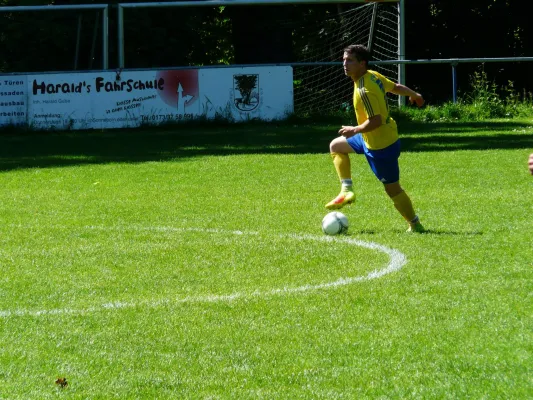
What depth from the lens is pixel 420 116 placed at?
26.7 metres

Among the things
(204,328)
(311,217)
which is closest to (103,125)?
(311,217)

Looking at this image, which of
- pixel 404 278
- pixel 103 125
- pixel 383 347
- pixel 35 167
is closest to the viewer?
pixel 383 347

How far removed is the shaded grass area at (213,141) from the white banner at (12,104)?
0.30m

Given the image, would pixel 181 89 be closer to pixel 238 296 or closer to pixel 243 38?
pixel 243 38

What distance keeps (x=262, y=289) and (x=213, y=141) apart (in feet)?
46.3

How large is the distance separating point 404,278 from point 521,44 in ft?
103

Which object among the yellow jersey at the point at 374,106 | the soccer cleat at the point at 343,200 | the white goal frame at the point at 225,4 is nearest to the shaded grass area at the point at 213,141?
the white goal frame at the point at 225,4

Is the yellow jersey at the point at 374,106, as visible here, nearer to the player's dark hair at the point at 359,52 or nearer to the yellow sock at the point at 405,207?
the player's dark hair at the point at 359,52

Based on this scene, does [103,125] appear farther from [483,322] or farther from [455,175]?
[483,322]

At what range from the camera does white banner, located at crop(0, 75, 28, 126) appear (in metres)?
24.3

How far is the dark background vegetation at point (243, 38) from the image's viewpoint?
30.2m

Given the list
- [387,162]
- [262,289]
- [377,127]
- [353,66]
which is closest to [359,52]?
[353,66]

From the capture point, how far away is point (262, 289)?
7367mm

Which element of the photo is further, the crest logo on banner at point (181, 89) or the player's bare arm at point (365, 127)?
the crest logo on banner at point (181, 89)
